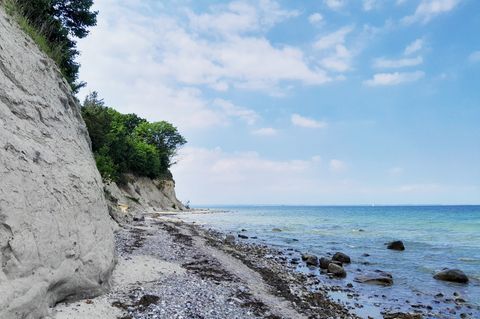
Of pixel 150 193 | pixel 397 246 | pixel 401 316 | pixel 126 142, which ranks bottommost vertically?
pixel 401 316

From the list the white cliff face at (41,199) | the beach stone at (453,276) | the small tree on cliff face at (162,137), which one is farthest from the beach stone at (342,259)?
the small tree on cliff face at (162,137)

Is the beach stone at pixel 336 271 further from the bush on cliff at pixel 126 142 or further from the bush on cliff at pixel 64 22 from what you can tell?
the bush on cliff at pixel 126 142

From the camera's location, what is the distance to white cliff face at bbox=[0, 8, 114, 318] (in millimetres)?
7430

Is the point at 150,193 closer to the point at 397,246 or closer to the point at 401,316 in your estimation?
the point at 397,246

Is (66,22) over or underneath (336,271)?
over

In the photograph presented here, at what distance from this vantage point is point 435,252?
3161 cm

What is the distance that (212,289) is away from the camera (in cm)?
1261

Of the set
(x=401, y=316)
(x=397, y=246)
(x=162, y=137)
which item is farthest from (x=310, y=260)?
(x=162, y=137)

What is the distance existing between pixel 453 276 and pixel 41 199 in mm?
21531

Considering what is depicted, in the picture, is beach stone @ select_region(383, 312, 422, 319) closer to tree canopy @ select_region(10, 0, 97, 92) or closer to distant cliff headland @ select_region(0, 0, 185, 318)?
distant cliff headland @ select_region(0, 0, 185, 318)

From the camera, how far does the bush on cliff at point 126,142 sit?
1487 inches

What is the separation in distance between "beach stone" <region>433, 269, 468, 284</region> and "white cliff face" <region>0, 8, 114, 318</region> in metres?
18.8

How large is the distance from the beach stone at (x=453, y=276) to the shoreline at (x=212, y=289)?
6.96 m

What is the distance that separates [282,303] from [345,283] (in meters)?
7.57
